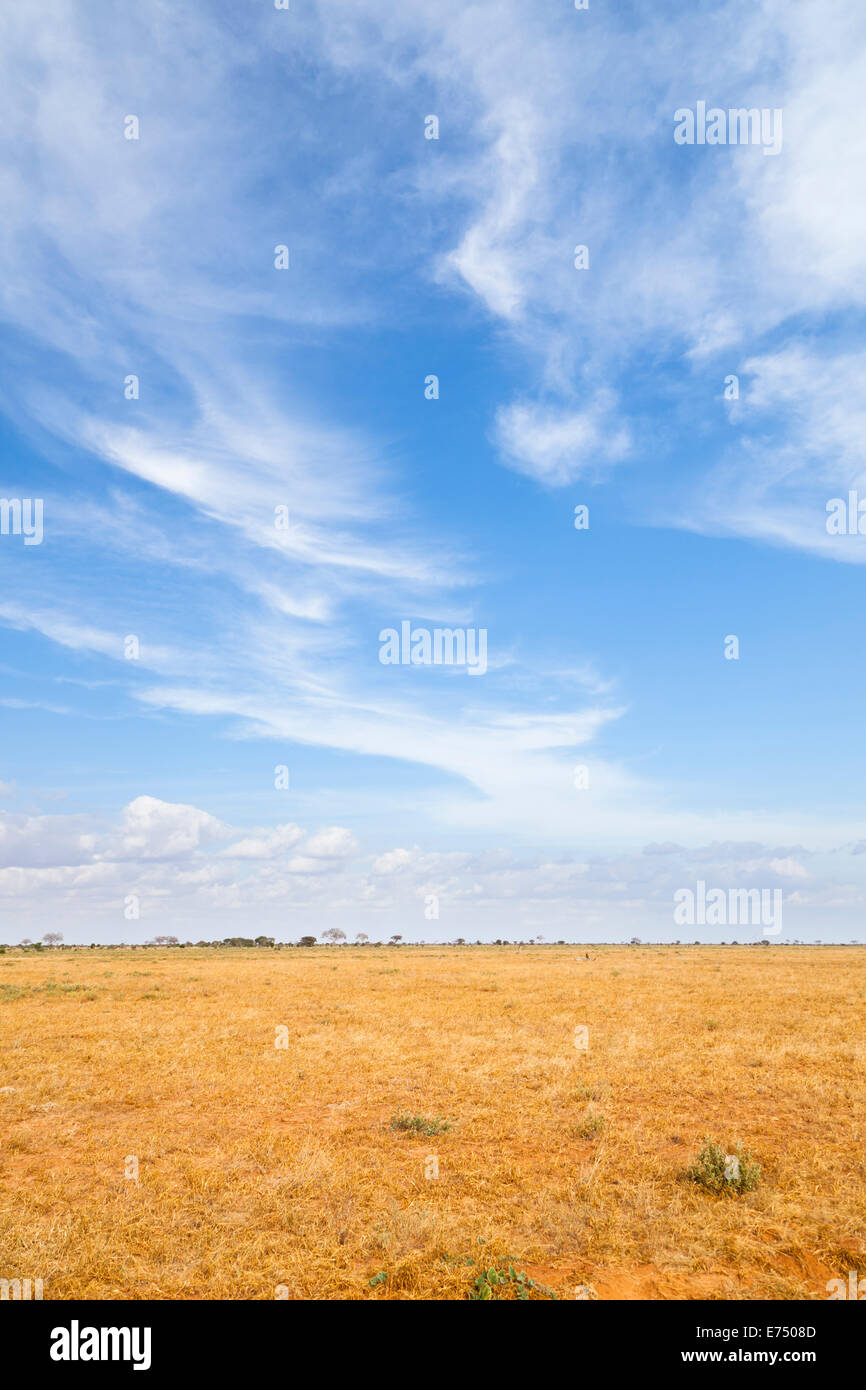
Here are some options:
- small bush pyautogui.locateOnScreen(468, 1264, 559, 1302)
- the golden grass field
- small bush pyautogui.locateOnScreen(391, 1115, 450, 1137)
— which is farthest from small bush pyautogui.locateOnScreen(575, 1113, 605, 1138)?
small bush pyautogui.locateOnScreen(468, 1264, 559, 1302)

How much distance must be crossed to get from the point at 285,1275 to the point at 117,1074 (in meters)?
12.5

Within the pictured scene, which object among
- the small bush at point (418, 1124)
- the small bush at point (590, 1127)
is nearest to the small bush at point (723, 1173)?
the small bush at point (590, 1127)

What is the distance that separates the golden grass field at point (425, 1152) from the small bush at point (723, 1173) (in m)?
0.22

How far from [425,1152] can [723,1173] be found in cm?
489

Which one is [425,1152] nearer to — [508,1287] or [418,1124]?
[418,1124]

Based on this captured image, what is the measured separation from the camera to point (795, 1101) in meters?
15.8

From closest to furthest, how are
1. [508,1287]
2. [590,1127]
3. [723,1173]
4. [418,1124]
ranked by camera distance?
[508,1287] → [723,1173] → [590,1127] → [418,1124]

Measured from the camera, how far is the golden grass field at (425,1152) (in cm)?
839

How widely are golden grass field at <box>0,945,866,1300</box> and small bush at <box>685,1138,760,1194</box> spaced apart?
0.73 ft

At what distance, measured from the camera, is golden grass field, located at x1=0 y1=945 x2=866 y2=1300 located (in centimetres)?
839

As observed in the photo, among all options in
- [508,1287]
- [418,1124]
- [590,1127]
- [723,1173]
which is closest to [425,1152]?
[418,1124]

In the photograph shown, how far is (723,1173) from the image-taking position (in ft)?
35.2
